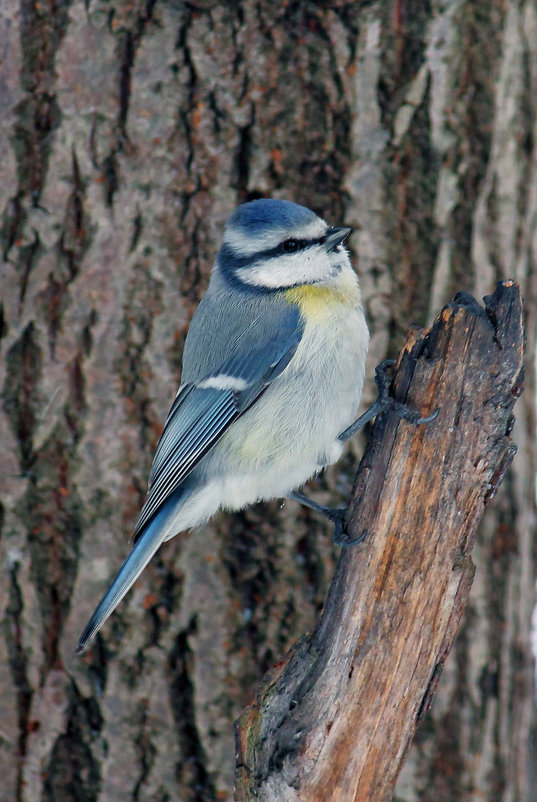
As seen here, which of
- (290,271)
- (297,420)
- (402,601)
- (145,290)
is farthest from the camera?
(145,290)

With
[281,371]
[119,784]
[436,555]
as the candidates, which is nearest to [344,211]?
[281,371]

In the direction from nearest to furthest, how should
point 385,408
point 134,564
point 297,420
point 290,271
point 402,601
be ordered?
point 402,601, point 385,408, point 134,564, point 297,420, point 290,271

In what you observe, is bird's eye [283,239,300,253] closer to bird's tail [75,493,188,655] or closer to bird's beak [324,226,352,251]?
bird's beak [324,226,352,251]

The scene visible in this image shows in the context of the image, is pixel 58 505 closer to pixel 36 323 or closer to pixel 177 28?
pixel 36 323

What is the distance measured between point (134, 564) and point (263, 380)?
61cm

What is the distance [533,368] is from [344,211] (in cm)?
88

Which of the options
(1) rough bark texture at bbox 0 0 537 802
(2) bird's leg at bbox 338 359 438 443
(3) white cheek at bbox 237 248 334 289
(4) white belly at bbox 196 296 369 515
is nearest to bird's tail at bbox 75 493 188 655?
(4) white belly at bbox 196 296 369 515

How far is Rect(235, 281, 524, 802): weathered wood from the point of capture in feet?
5.56

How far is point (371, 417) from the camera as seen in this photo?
6.91 feet

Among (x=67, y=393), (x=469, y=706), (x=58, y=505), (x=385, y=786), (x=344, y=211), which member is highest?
(x=344, y=211)

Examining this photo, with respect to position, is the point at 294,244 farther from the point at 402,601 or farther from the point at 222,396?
the point at 402,601

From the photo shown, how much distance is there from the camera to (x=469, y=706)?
103 inches

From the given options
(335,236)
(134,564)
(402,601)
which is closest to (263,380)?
(335,236)

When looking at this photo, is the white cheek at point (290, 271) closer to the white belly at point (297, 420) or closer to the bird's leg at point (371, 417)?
the white belly at point (297, 420)
